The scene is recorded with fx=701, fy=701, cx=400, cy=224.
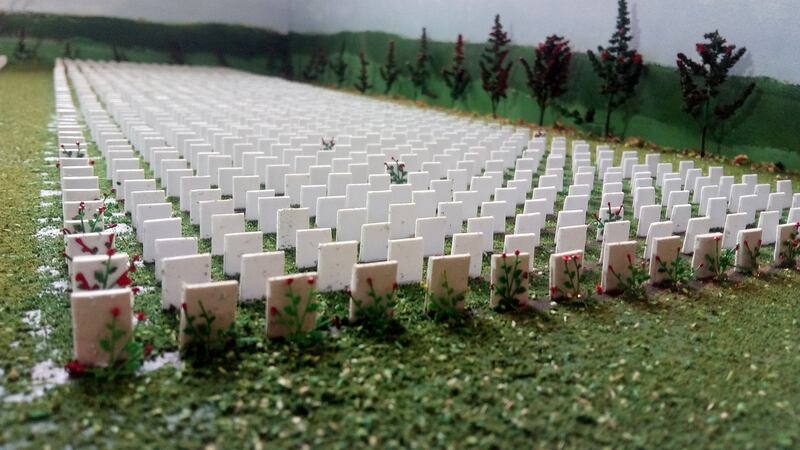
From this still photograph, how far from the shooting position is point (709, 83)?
52.0ft

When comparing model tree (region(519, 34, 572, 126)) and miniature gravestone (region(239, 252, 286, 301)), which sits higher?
model tree (region(519, 34, 572, 126))

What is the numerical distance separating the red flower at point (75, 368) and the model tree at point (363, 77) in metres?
27.4

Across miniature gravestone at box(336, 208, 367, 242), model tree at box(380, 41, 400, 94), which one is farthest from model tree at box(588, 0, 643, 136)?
miniature gravestone at box(336, 208, 367, 242)

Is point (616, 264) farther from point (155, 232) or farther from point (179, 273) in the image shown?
point (155, 232)

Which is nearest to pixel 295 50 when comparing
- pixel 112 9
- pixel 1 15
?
pixel 112 9

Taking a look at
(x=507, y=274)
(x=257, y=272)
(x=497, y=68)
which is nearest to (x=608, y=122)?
(x=497, y=68)

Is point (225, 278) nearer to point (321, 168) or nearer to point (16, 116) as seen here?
point (321, 168)

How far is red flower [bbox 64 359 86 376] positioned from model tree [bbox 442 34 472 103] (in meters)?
21.1

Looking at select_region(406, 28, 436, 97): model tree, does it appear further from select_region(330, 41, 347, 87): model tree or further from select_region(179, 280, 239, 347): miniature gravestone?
select_region(179, 280, 239, 347): miniature gravestone

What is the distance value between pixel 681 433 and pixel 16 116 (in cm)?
1684

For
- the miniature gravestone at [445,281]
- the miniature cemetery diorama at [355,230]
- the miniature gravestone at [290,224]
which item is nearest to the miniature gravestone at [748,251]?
the miniature cemetery diorama at [355,230]

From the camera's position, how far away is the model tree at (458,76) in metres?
24.2

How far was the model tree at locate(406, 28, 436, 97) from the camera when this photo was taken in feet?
87.9

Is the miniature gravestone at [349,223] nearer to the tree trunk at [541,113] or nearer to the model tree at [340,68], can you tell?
the tree trunk at [541,113]
